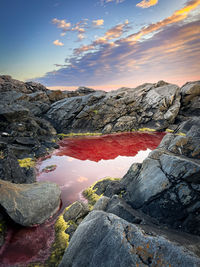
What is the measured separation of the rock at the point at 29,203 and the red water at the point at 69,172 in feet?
1.63

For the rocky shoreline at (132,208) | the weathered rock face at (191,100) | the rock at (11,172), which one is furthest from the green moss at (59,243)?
the weathered rock face at (191,100)

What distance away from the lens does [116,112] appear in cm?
3297

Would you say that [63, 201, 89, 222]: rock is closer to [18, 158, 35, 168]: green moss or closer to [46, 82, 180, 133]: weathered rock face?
[18, 158, 35, 168]: green moss

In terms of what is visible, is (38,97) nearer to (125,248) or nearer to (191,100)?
(191,100)

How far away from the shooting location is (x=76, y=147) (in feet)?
71.8

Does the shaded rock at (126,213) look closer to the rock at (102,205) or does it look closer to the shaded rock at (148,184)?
the rock at (102,205)

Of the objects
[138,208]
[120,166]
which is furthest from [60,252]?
[120,166]

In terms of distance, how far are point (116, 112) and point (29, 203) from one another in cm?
2712

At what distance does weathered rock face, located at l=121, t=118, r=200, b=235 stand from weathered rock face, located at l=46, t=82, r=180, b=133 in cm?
2402

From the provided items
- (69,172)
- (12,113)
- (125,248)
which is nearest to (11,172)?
(69,172)

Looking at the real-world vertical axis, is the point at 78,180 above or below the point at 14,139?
below

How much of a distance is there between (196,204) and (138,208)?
1896 mm

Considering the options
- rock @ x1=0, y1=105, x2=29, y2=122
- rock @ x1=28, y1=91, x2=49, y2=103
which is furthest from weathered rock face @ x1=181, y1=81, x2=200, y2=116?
rock @ x1=0, y1=105, x2=29, y2=122

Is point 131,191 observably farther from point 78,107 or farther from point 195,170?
point 78,107
